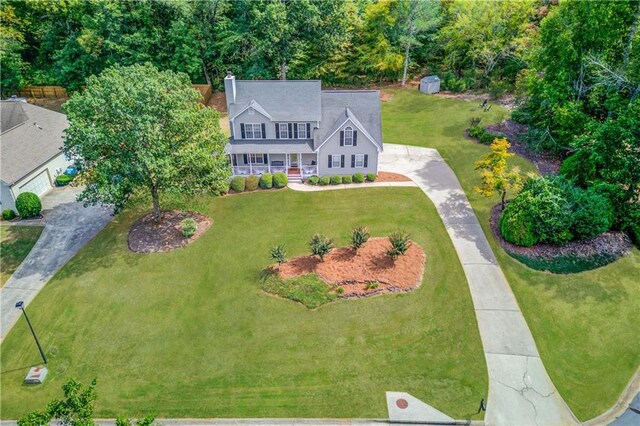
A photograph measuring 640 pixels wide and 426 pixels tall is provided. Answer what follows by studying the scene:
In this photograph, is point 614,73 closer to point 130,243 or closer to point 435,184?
point 435,184

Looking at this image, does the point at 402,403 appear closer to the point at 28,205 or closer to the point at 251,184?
the point at 251,184

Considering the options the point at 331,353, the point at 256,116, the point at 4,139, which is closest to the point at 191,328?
the point at 331,353

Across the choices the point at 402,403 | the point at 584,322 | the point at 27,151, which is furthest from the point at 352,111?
the point at 27,151

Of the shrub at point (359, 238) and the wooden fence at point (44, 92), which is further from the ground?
the wooden fence at point (44, 92)

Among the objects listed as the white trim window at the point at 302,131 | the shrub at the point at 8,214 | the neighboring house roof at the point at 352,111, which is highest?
the neighboring house roof at the point at 352,111

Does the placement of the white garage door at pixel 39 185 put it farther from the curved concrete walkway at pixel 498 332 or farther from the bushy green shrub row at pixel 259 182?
the curved concrete walkway at pixel 498 332

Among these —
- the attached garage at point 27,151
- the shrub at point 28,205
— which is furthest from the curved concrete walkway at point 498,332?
the attached garage at point 27,151

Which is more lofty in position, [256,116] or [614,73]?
[614,73]
